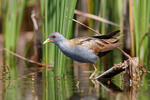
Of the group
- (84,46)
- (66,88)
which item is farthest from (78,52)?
(66,88)

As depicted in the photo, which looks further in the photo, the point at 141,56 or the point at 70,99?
the point at 141,56

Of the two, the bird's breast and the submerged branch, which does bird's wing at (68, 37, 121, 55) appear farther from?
the submerged branch

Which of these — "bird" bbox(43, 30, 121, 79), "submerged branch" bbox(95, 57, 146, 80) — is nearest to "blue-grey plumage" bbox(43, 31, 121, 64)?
"bird" bbox(43, 30, 121, 79)

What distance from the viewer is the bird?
199 inches

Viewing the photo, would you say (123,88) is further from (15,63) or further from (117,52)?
(117,52)

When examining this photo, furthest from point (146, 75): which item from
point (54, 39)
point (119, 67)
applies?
point (54, 39)

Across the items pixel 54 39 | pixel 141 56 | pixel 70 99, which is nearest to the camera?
pixel 70 99

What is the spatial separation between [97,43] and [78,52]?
1.51ft

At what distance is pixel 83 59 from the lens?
5.21 metres

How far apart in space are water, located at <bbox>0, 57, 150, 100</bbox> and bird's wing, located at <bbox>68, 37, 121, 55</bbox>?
17.6 inches

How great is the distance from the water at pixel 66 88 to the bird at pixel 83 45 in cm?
35

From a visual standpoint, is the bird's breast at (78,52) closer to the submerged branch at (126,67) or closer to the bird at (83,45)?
the bird at (83,45)

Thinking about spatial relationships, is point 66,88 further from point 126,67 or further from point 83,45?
point 126,67

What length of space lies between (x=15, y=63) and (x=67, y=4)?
2.46 meters
